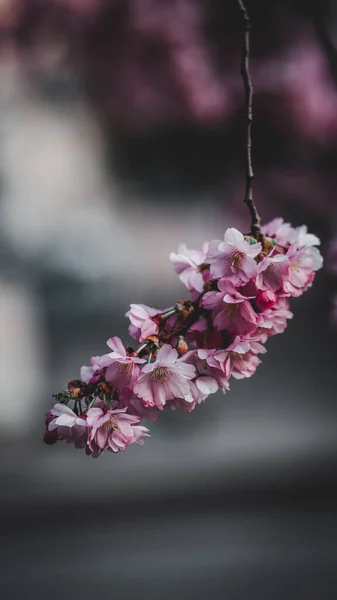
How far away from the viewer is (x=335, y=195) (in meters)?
1.20

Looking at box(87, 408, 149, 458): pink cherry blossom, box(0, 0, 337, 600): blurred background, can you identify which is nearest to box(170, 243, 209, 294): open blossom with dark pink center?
box(87, 408, 149, 458): pink cherry blossom

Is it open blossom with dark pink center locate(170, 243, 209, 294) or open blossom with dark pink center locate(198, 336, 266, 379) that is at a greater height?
open blossom with dark pink center locate(170, 243, 209, 294)

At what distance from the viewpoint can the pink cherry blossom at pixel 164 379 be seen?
1.40 ft

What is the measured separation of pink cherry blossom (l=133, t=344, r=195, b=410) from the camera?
425 mm

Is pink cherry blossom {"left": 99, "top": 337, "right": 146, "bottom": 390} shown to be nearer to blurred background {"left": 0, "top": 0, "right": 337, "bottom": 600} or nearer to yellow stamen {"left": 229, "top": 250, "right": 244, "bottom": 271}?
yellow stamen {"left": 229, "top": 250, "right": 244, "bottom": 271}

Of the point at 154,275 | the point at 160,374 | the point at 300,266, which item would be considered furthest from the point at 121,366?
the point at 154,275

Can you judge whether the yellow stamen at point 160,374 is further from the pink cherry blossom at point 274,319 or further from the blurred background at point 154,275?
the blurred background at point 154,275

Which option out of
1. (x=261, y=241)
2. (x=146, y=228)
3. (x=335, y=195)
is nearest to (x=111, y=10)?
(x=335, y=195)

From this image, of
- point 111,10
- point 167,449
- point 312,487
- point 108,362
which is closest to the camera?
point 108,362

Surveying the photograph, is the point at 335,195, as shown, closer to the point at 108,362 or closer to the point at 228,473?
the point at 108,362

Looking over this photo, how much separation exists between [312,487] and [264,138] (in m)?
1.70

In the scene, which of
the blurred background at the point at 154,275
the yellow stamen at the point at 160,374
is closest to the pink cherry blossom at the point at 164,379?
the yellow stamen at the point at 160,374

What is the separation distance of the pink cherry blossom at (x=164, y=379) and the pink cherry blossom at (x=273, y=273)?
8 cm

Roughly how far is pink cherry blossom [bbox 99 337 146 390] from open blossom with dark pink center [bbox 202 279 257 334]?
0.06 m
